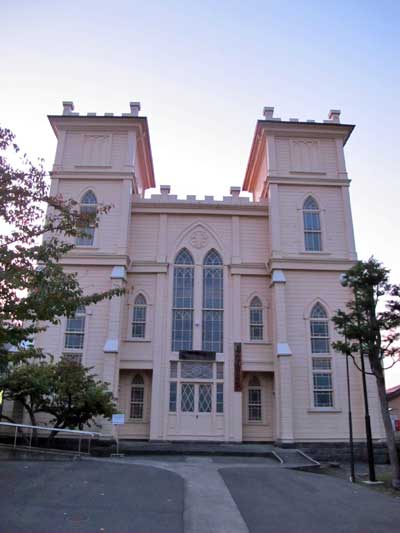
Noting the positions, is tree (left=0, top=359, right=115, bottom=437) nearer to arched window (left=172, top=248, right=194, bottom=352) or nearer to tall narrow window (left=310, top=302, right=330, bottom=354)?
arched window (left=172, top=248, right=194, bottom=352)

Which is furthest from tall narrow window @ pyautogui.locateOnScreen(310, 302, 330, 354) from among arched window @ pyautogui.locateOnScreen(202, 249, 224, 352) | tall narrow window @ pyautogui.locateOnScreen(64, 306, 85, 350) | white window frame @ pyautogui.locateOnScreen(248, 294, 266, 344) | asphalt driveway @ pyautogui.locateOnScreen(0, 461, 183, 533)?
asphalt driveway @ pyautogui.locateOnScreen(0, 461, 183, 533)

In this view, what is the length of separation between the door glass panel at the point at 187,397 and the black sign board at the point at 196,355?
115cm

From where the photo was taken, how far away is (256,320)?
838 inches

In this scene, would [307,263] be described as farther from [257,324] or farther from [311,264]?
[257,324]

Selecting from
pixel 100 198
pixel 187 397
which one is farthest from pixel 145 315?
pixel 100 198

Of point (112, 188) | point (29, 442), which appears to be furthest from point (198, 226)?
point (29, 442)

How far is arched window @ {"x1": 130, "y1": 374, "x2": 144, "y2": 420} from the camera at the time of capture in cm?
2040

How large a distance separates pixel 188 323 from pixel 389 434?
983cm

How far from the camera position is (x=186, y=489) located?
393 inches

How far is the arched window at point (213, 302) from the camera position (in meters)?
20.9

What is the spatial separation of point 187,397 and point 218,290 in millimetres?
5102

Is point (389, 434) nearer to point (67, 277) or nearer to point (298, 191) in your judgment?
point (67, 277)

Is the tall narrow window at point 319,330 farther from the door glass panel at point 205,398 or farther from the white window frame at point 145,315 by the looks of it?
the white window frame at point 145,315

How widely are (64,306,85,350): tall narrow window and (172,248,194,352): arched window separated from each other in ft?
13.4
